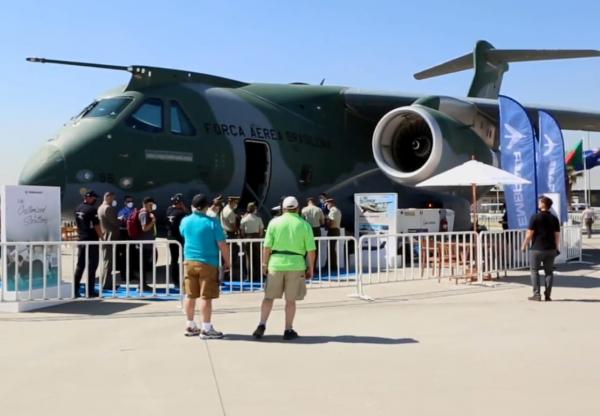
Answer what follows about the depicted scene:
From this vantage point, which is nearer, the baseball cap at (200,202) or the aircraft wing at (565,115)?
the baseball cap at (200,202)

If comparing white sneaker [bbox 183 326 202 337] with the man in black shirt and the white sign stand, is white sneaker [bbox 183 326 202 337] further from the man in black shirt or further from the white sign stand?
the man in black shirt

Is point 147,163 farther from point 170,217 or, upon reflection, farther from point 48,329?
point 48,329

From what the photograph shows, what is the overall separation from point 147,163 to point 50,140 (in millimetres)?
1630

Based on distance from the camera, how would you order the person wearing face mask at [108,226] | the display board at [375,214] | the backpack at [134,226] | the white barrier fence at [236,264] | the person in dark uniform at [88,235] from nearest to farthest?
the white barrier fence at [236,264] < the person in dark uniform at [88,235] < the person wearing face mask at [108,226] < the backpack at [134,226] < the display board at [375,214]

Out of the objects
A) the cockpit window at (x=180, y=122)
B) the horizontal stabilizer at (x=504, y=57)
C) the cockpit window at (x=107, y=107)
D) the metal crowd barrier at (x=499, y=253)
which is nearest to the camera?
the metal crowd barrier at (x=499, y=253)

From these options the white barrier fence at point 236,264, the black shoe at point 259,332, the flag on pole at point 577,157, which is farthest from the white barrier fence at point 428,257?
the flag on pole at point 577,157

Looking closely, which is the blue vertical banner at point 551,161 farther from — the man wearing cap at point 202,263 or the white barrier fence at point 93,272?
the man wearing cap at point 202,263

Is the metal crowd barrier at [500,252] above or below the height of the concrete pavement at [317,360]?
above

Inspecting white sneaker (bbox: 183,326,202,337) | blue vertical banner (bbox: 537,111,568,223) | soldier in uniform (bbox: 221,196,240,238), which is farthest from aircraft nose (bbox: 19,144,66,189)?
blue vertical banner (bbox: 537,111,568,223)

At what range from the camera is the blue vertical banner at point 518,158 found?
12.4 metres

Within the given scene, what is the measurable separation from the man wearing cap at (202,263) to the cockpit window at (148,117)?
504cm

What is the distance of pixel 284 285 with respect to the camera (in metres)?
6.70

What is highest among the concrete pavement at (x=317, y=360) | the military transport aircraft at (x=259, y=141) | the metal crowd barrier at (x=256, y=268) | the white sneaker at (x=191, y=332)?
the military transport aircraft at (x=259, y=141)

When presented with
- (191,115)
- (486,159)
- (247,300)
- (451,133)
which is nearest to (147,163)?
(191,115)
